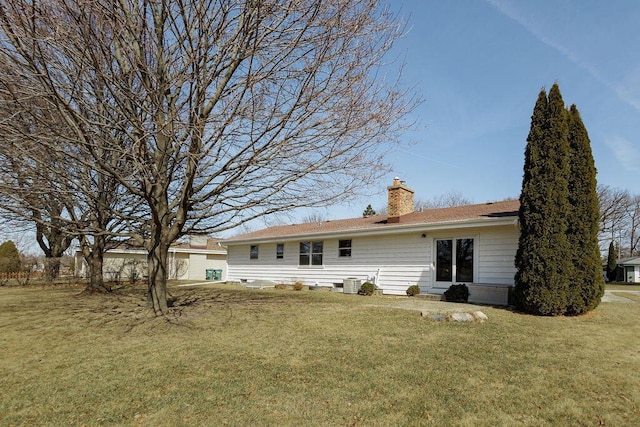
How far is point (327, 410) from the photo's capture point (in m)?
3.64

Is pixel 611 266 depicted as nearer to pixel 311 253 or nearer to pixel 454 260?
pixel 454 260

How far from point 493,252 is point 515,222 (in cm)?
145

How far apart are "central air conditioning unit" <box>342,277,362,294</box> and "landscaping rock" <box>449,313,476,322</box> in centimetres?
709

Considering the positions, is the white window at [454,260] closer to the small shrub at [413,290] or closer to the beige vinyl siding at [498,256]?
the beige vinyl siding at [498,256]

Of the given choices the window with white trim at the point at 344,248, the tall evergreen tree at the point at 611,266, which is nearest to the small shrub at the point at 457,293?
the window with white trim at the point at 344,248

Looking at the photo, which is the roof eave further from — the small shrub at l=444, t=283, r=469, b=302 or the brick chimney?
the small shrub at l=444, t=283, r=469, b=302

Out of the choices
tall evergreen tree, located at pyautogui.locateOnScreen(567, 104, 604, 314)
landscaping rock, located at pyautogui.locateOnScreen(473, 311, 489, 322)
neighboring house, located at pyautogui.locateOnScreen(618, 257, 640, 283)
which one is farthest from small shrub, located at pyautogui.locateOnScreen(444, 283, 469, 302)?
neighboring house, located at pyautogui.locateOnScreen(618, 257, 640, 283)

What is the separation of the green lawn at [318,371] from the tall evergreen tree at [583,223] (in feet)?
2.04

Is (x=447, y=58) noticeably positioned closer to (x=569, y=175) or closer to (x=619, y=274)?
(x=569, y=175)

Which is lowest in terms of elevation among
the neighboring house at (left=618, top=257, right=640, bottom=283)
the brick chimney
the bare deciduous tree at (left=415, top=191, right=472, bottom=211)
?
the neighboring house at (left=618, top=257, right=640, bottom=283)

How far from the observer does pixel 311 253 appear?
690 inches

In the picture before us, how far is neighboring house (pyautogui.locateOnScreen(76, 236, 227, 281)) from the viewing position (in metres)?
25.5

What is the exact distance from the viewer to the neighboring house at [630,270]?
34.7 meters

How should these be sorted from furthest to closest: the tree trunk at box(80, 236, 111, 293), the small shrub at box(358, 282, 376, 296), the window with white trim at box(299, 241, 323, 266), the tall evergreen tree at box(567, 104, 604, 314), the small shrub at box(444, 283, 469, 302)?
the window with white trim at box(299, 241, 323, 266)
the tree trunk at box(80, 236, 111, 293)
the small shrub at box(358, 282, 376, 296)
the small shrub at box(444, 283, 469, 302)
the tall evergreen tree at box(567, 104, 604, 314)
